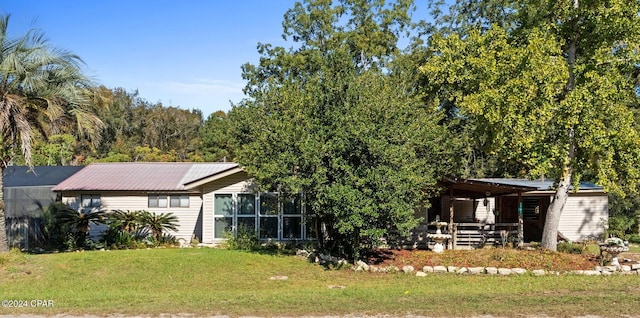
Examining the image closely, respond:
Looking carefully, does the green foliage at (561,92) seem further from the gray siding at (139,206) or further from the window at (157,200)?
the window at (157,200)

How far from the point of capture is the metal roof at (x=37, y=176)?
2231 cm

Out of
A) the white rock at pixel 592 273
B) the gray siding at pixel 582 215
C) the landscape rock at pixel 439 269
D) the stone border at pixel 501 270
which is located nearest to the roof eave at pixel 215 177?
the stone border at pixel 501 270

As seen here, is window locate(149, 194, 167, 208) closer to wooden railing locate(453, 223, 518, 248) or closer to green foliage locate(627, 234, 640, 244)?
wooden railing locate(453, 223, 518, 248)

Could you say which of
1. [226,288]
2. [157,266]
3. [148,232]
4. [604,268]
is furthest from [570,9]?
[148,232]

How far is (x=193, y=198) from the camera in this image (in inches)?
870

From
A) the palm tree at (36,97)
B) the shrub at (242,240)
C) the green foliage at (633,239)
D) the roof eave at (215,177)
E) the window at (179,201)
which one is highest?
the palm tree at (36,97)

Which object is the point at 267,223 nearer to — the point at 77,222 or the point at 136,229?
the point at 136,229

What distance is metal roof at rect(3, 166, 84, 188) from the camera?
73.2ft

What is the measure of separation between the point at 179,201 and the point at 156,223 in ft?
6.26

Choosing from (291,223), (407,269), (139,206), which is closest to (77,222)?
(139,206)

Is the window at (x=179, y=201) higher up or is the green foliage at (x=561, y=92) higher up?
the green foliage at (x=561, y=92)

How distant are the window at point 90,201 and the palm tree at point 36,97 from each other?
7267 millimetres

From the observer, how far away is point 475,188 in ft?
62.1

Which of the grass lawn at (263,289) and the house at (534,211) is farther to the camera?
the house at (534,211)
